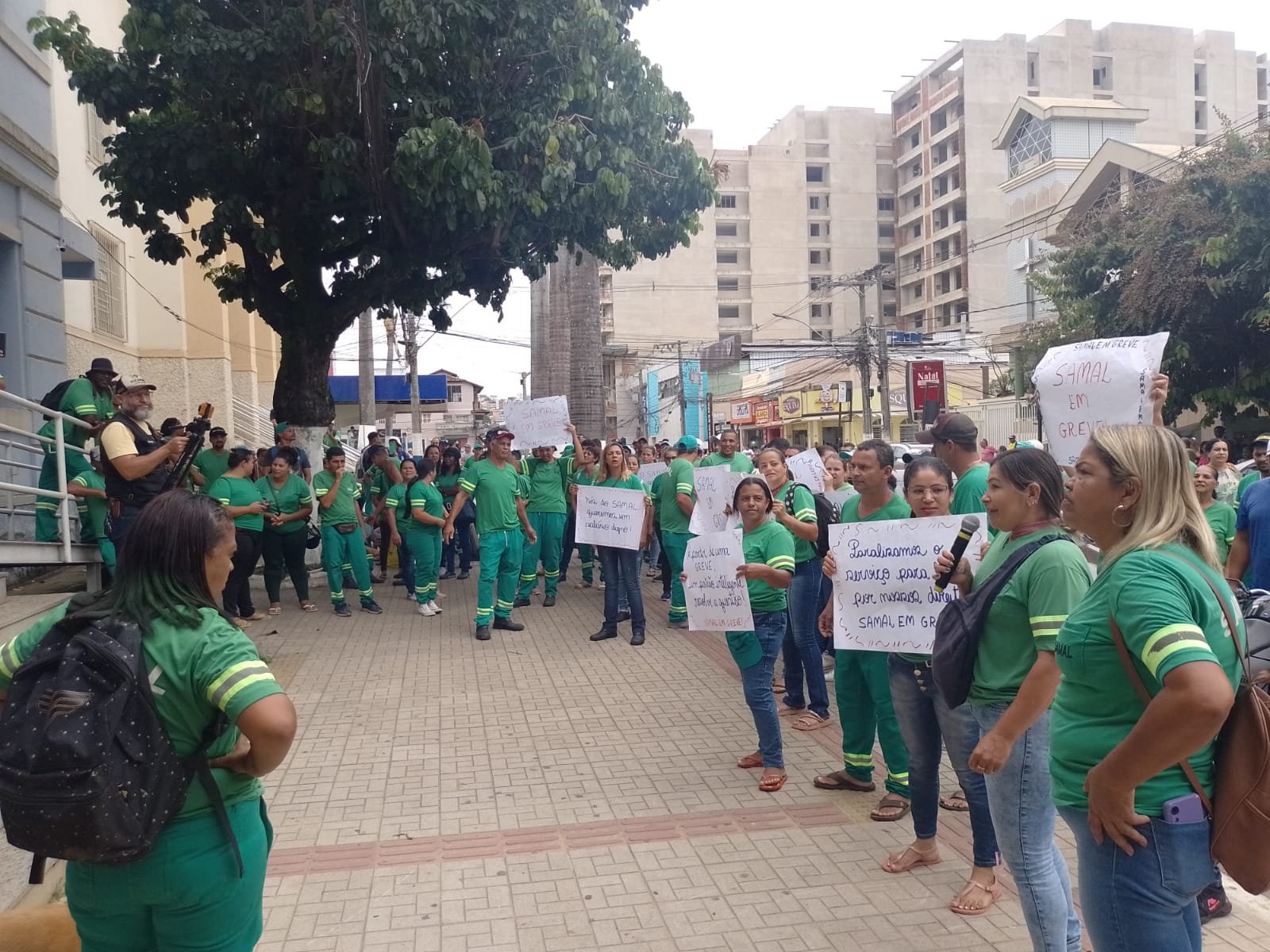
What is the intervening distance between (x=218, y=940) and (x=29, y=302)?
10.3 meters

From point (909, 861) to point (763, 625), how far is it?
1.44m

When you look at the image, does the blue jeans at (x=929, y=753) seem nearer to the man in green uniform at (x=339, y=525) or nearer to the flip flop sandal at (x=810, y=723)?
the flip flop sandal at (x=810, y=723)

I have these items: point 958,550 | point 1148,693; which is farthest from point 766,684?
point 1148,693

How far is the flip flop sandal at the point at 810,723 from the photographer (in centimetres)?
648

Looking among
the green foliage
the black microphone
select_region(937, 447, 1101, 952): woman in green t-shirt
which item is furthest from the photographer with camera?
the green foliage

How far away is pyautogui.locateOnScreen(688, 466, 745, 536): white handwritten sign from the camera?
7605 mm

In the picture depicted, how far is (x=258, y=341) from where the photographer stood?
97.3 feet

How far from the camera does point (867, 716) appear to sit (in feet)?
16.9

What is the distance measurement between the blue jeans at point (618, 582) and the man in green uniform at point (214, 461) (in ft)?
13.1

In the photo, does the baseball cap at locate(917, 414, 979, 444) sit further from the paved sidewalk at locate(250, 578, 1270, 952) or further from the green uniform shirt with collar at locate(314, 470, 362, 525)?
the green uniform shirt with collar at locate(314, 470, 362, 525)

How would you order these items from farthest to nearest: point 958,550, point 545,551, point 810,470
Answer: point 545,551 < point 810,470 < point 958,550

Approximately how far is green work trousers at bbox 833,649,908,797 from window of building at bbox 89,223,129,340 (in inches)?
563

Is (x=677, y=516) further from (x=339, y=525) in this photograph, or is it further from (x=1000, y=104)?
(x=1000, y=104)

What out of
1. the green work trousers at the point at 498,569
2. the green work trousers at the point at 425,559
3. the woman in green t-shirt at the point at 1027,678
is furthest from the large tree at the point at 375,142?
the woman in green t-shirt at the point at 1027,678
